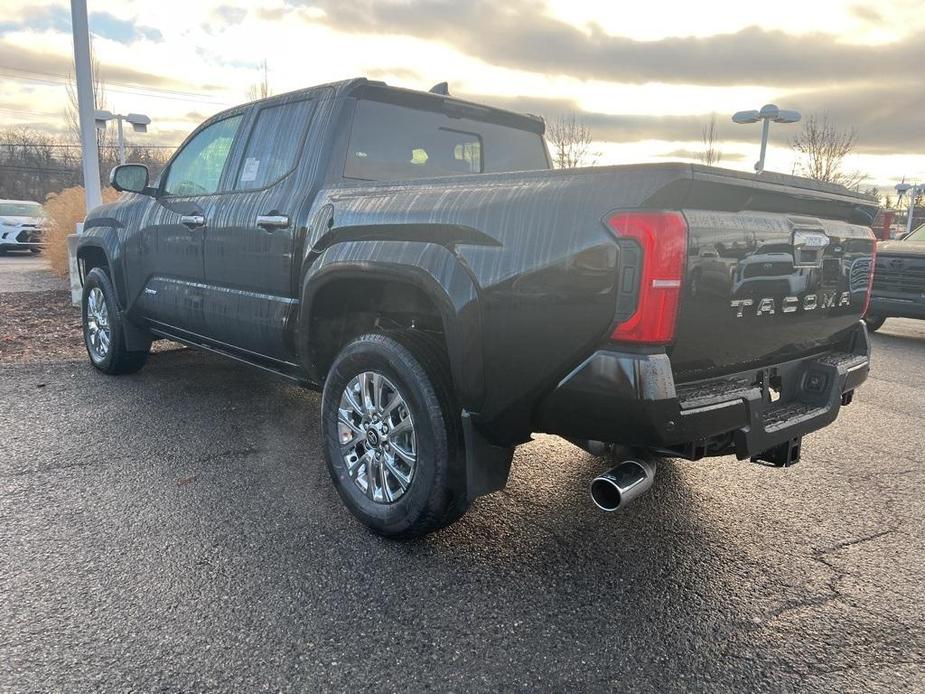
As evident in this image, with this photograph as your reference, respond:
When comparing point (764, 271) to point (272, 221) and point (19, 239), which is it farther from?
point (19, 239)

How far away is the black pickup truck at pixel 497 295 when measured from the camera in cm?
221

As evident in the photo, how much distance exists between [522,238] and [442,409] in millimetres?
759

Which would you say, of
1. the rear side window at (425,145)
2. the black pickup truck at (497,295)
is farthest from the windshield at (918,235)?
the black pickup truck at (497,295)

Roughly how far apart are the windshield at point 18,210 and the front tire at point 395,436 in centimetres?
2007

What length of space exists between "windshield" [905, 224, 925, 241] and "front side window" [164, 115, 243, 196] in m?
9.00

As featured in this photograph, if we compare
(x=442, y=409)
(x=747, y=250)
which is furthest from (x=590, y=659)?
(x=747, y=250)

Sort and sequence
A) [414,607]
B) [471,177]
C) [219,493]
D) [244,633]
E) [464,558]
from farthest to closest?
1. [219,493]
2. [464,558]
3. [471,177]
4. [414,607]
5. [244,633]

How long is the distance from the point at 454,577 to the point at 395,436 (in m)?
0.62

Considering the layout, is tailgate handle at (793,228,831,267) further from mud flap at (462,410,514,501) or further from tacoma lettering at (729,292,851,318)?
mud flap at (462,410,514,501)

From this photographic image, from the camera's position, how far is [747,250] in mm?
2412

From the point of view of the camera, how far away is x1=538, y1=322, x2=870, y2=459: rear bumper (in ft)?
7.16

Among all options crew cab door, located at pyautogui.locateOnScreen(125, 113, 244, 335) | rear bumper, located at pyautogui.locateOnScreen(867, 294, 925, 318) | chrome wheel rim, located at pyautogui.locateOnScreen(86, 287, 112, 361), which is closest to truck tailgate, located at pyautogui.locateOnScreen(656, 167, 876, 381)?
crew cab door, located at pyautogui.locateOnScreen(125, 113, 244, 335)

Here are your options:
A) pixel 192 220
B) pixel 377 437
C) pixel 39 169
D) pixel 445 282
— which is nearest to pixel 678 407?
pixel 445 282

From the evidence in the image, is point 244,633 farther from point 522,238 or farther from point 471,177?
point 471,177
